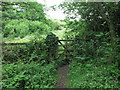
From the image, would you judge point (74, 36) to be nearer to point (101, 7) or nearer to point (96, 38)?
point (96, 38)

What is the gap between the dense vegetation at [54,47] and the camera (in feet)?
13.0

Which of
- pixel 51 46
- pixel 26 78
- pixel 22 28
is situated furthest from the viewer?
pixel 51 46

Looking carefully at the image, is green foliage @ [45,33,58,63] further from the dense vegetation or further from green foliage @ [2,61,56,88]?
green foliage @ [2,61,56,88]

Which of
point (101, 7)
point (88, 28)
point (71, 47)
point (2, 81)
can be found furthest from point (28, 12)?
point (88, 28)

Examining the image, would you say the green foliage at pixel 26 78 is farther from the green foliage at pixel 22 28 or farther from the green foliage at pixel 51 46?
the green foliage at pixel 51 46

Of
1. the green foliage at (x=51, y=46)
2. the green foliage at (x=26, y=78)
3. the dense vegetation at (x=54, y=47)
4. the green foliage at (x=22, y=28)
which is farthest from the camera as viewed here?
the green foliage at (x=51, y=46)

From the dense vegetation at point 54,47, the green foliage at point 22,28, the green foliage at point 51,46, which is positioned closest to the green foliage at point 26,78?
the dense vegetation at point 54,47

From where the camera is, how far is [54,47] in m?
6.82

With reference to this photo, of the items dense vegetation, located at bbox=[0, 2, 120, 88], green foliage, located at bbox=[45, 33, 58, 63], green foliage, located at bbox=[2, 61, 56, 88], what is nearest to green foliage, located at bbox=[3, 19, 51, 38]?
dense vegetation, located at bbox=[0, 2, 120, 88]

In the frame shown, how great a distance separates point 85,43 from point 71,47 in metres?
1.08

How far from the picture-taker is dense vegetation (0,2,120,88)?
13.0 feet

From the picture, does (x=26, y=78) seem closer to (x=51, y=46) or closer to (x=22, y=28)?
(x=22, y=28)

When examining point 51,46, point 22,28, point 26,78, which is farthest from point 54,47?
point 26,78

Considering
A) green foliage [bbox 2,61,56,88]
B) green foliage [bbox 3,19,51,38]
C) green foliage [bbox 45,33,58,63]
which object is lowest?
green foliage [bbox 2,61,56,88]
